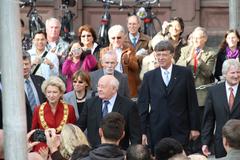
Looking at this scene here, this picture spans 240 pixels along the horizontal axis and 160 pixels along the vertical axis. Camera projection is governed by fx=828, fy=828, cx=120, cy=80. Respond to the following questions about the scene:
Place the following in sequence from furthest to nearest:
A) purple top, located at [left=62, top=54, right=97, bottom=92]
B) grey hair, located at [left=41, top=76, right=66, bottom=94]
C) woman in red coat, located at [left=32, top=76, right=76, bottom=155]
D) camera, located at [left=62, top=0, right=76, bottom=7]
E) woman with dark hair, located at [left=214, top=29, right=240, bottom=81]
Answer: camera, located at [left=62, top=0, right=76, bottom=7], woman with dark hair, located at [left=214, top=29, right=240, bottom=81], purple top, located at [left=62, top=54, right=97, bottom=92], grey hair, located at [left=41, top=76, right=66, bottom=94], woman in red coat, located at [left=32, top=76, right=76, bottom=155]

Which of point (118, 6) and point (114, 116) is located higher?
point (118, 6)

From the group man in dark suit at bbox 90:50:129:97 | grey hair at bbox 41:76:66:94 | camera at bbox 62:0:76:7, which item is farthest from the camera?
camera at bbox 62:0:76:7

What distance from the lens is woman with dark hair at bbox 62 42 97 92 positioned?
11.1 metres

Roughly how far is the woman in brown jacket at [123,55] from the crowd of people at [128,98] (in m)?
0.01

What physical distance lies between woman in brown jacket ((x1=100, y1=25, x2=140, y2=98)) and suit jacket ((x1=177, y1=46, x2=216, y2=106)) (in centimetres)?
72

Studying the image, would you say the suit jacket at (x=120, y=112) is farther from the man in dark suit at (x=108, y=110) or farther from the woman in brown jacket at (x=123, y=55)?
the woman in brown jacket at (x=123, y=55)

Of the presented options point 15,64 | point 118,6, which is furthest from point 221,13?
point 15,64

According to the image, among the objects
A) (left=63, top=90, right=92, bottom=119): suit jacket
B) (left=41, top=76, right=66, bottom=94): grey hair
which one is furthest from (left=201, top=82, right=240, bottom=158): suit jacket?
(left=41, top=76, right=66, bottom=94): grey hair

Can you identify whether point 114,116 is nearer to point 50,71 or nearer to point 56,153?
point 56,153

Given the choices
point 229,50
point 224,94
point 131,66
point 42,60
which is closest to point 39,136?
point 224,94

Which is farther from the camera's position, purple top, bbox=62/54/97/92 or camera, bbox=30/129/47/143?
purple top, bbox=62/54/97/92

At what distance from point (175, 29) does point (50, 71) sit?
218 cm

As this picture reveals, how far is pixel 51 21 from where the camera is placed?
11.8 metres

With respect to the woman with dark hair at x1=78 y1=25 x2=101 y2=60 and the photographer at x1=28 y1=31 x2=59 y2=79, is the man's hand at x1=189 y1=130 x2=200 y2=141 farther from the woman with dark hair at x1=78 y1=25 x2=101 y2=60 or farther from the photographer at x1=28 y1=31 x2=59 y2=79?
the woman with dark hair at x1=78 y1=25 x2=101 y2=60
